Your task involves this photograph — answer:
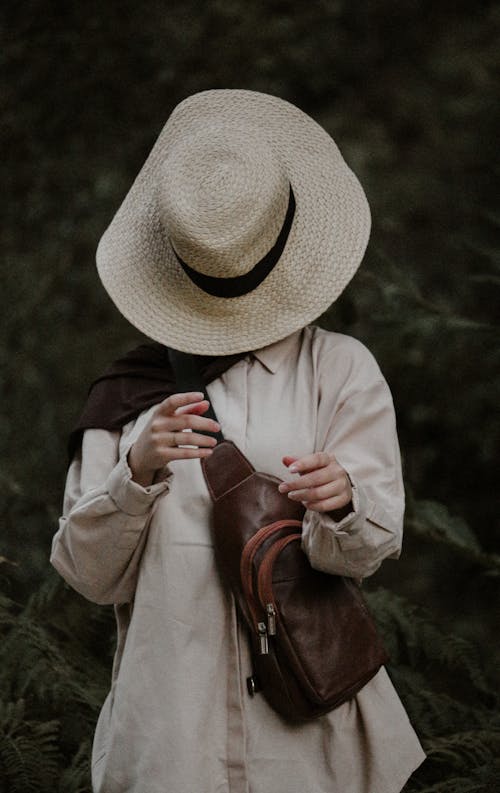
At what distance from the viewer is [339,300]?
352 cm

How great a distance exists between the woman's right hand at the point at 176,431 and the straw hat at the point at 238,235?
261mm

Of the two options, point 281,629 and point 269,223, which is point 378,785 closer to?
point 281,629

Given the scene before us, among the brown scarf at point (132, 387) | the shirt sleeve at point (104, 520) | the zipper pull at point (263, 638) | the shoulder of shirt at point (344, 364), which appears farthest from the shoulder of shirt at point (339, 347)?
the zipper pull at point (263, 638)

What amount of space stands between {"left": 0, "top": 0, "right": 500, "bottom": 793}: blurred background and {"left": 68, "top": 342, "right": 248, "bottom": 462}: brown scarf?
150 cm

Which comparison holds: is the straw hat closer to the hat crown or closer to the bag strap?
the hat crown

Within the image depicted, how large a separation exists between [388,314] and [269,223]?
188 centimetres

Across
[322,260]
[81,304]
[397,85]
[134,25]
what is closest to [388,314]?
[397,85]

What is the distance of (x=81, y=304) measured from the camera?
3881 mm

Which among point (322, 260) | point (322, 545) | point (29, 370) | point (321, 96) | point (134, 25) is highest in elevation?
point (322, 260)

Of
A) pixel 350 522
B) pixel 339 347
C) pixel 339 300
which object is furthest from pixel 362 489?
pixel 339 300

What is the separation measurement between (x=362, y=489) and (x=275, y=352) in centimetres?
34

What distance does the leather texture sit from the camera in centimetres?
144

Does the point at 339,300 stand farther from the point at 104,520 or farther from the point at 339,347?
the point at 104,520

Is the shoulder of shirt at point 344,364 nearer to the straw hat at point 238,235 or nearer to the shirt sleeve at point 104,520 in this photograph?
the straw hat at point 238,235
